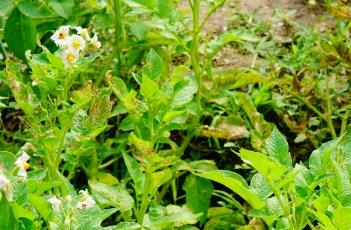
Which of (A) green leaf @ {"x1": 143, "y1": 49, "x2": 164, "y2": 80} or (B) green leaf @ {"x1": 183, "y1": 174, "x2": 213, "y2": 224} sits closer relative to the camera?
(A) green leaf @ {"x1": 143, "y1": 49, "x2": 164, "y2": 80}

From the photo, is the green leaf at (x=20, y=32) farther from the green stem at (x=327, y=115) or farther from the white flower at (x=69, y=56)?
the green stem at (x=327, y=115)

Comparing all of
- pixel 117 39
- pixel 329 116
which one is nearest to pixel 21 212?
pixel 117 39


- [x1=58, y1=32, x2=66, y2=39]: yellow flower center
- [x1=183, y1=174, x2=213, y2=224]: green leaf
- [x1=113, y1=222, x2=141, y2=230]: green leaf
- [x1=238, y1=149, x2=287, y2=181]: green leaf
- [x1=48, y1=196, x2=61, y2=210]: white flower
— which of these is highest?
[x1=58, y1=32, x2=66, y2=39]: yellow flower center

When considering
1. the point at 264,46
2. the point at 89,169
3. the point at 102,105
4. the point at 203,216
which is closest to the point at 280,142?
the point at 102,105

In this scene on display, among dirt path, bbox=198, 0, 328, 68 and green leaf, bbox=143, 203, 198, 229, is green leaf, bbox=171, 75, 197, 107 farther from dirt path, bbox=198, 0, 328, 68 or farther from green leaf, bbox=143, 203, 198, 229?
dirt path, bbox=198, 0, 328, 68

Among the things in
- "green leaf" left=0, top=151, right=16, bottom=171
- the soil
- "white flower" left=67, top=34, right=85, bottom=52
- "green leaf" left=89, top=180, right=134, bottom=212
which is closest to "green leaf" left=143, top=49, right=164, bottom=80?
"white flower" left=67, top=34, right=85, bottom=52
